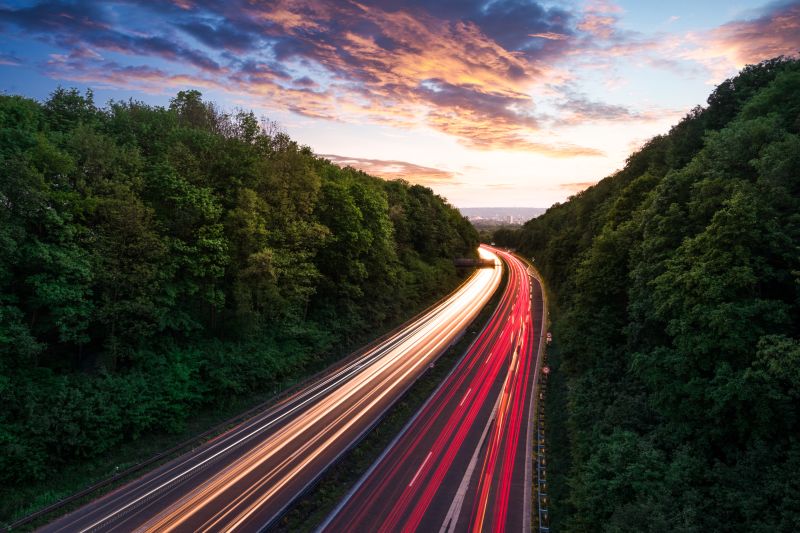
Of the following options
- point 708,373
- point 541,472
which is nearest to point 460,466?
point 541,472

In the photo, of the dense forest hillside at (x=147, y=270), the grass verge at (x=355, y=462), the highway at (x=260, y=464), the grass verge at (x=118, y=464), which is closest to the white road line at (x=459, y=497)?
the grass verge at (x=355, y=462)

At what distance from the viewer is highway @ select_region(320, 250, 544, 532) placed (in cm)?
2114

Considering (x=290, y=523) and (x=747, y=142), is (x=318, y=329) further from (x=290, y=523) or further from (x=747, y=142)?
(x=747, y=142)

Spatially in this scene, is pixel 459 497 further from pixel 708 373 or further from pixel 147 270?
pixel 147 270

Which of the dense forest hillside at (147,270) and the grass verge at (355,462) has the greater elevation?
the dense forest hillside at (147,270)

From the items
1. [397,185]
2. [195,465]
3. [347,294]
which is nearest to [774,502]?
[195,465]

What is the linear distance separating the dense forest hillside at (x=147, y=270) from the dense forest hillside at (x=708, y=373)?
26.0 metres

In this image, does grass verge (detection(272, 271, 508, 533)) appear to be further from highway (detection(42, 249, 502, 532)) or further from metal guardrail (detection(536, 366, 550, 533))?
metal guardrail (detection(536, 366, 550, 533))

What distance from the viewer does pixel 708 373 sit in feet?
63.8

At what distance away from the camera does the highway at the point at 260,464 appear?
793 inches

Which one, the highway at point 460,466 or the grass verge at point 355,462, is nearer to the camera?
the grass verge at point 355,462

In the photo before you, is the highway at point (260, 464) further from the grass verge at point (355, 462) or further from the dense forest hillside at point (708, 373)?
the dense forest hillside at point (708, 373)

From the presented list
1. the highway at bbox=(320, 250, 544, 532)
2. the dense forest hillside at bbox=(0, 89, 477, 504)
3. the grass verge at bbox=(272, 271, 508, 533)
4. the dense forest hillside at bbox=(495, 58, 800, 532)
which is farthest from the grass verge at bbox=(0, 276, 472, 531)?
the dense forest hillside at bbox=(495, 58, 800, 532)

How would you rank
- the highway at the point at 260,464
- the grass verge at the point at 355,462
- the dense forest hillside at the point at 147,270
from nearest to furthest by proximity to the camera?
the highway at the point at 260,464 → the grass verge at the point at 355,462 → the dense forest hillside at the point at 147,270
